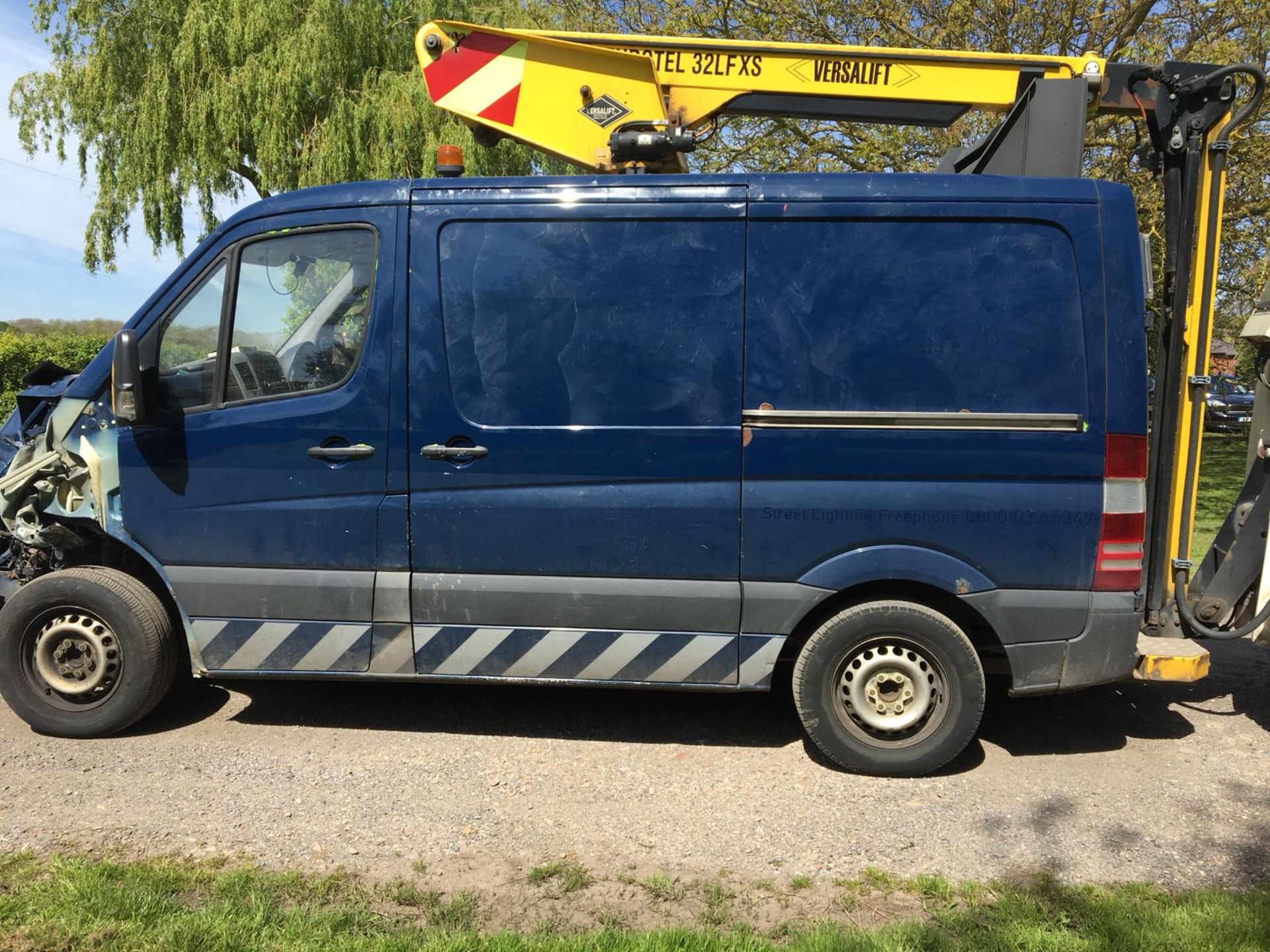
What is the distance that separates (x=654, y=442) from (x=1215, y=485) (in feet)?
41.6

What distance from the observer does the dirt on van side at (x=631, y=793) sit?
11.3ft

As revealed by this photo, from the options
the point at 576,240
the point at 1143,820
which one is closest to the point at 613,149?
the point at 576,240

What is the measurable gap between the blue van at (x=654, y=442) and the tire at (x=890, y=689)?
13mm

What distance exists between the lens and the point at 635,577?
412 centimetres

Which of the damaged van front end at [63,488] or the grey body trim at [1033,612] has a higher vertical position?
the damaged van front end at [63,488]

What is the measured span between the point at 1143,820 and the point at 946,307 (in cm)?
220

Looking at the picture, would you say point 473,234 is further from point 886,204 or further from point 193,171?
point 193,171

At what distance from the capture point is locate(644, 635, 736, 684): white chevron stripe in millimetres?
4121

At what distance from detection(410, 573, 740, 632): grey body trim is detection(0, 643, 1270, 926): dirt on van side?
670 mm

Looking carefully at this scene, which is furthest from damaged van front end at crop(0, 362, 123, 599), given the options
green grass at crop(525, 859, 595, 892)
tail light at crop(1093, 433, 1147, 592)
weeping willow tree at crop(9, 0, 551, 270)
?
weeping willow tree at crop(9, 0, 551, 270)

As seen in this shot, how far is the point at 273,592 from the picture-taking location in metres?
4.29

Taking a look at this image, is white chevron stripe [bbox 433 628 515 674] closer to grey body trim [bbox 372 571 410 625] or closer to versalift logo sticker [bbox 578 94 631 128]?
grey body trim [bbox 372 571 410 625]

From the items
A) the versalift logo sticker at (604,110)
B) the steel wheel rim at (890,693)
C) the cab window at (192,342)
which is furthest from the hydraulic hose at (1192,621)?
the cab window at (192,342)

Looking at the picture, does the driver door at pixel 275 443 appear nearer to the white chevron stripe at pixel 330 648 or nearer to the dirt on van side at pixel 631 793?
the white chevron stripe at pixel 330 648
